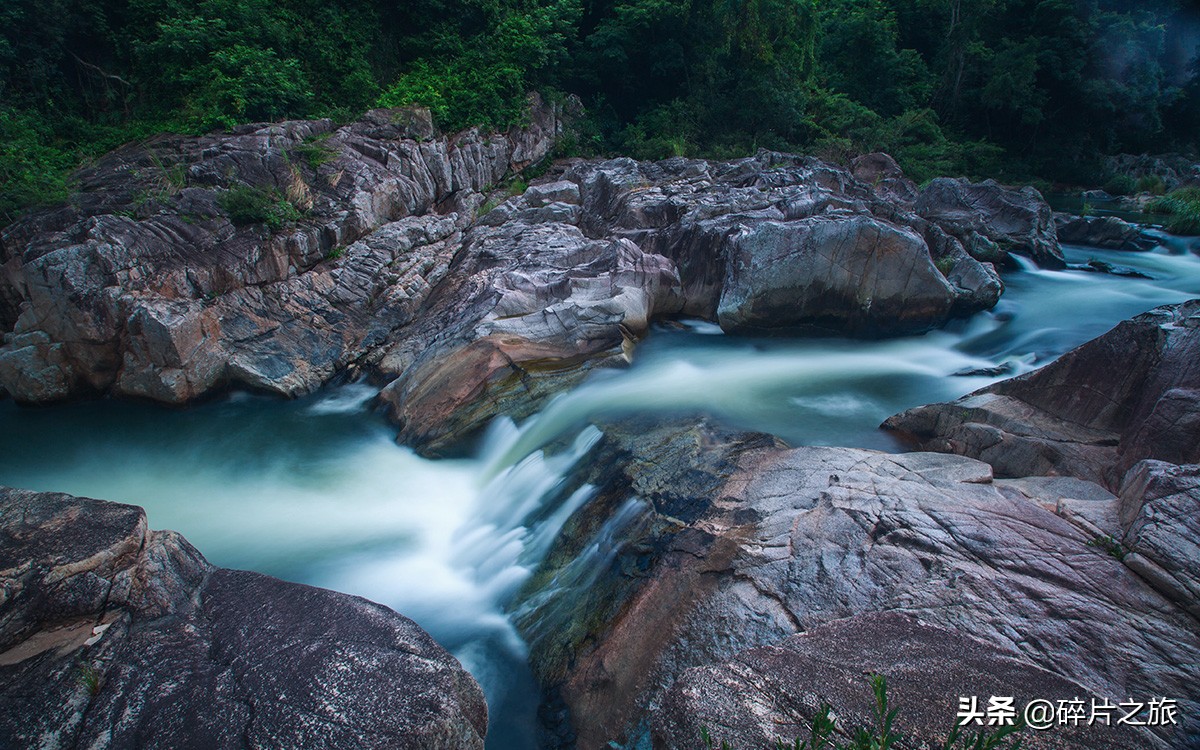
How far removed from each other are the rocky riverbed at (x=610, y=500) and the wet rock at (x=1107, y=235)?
8.37 metres

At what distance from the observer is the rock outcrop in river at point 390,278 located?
8820 millimetres

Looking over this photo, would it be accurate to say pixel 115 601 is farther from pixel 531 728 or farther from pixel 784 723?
pixel 784 723

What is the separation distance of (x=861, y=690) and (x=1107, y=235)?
19619 mm

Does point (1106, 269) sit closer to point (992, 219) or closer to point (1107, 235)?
point (992, 219)

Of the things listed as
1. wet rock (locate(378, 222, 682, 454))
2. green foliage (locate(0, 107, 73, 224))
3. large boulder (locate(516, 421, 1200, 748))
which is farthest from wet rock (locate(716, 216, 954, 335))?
green foliage (locate(0, 107, 73, 224))

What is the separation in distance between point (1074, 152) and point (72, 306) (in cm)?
3641

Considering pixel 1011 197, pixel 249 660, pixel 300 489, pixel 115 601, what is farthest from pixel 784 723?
pixel 1011 197

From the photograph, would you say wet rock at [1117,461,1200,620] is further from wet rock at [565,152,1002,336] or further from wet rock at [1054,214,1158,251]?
wet rock at [1054,214,1158,251]

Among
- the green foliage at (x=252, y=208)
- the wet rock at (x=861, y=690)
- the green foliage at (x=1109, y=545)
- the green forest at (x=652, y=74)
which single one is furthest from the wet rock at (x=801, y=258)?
the green forest at (x=652, y=74)

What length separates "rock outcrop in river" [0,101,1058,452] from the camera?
882cm

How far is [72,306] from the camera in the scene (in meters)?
8.89

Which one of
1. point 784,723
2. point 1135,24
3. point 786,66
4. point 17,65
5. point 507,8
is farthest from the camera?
point 1135,24

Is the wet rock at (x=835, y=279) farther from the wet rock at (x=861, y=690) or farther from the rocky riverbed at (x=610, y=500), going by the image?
the wet rock at (x=861, y=690)

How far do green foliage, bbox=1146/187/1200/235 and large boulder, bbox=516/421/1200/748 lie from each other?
18.8 meters
